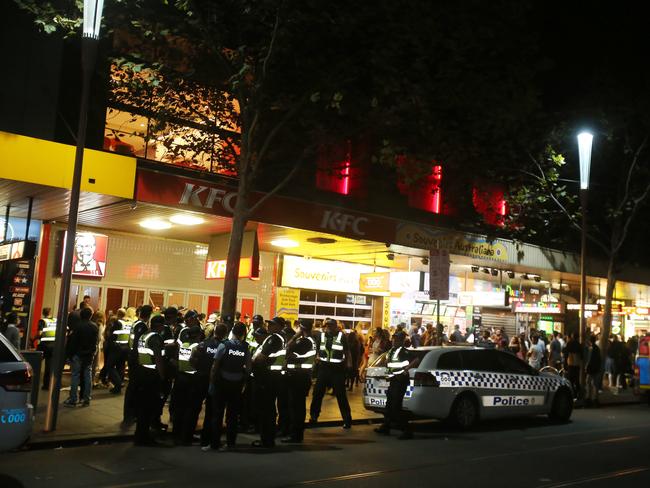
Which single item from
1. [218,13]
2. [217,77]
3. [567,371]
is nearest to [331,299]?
[567,371]

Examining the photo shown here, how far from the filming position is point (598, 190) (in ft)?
77.8

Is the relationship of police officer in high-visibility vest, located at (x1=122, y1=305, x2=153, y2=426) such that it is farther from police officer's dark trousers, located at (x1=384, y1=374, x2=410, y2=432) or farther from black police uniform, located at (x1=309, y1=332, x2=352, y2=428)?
police officer's dark trousers, located at (x1=384, y1=374, x2=410, y2=432)

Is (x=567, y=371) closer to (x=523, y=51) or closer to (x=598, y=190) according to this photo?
(x=598, y=190)

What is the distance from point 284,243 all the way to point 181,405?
955cm

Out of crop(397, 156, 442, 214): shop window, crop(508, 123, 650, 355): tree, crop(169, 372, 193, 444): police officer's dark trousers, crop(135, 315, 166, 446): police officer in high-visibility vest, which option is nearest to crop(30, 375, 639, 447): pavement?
crop(135, 315, 166, 446): police officer in high-visibility vest

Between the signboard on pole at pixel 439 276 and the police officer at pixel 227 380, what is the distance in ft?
21.8

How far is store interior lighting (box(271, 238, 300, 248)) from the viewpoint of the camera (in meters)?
18.3

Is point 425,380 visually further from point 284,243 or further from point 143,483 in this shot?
point 284,243

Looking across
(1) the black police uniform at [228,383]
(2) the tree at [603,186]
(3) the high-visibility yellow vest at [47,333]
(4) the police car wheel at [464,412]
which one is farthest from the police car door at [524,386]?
(3) the high-visibility yellow vest at [47,333]

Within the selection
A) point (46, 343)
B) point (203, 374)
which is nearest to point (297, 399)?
point (203, 374)

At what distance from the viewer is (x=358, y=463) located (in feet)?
28.9

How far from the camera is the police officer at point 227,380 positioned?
914 centimetres

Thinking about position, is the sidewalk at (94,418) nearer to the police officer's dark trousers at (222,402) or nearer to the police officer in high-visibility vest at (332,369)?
the police officer in high-visibility vest at (332,369)

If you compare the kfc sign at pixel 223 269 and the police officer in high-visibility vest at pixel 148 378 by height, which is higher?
the kfc sign at pixel 223 269
